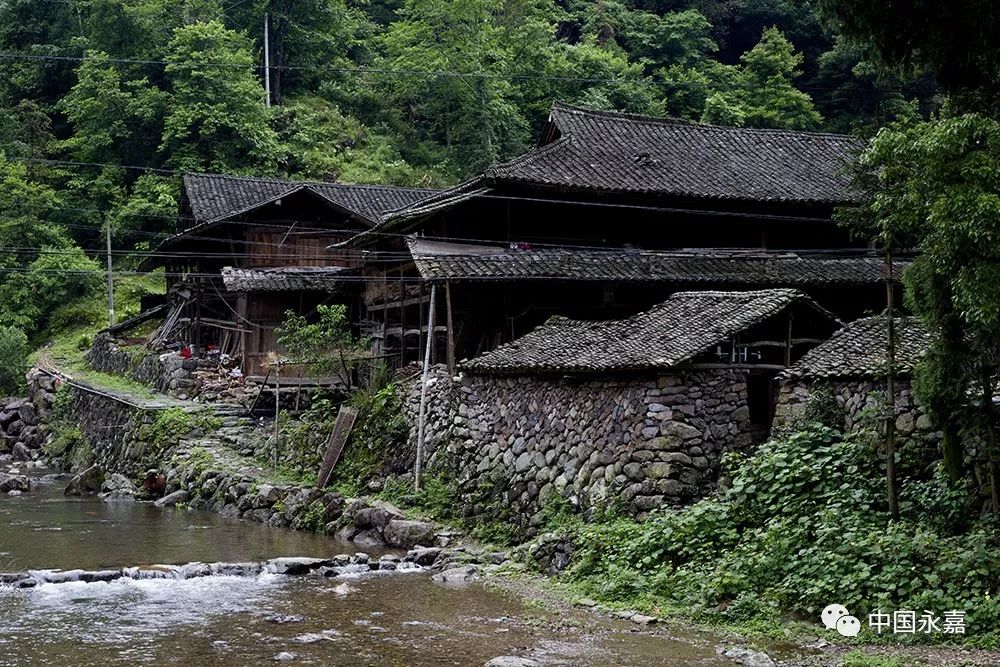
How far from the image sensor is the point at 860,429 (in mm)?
15781

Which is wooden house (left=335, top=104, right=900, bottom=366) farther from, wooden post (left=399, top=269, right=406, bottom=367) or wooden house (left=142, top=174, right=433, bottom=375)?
wooden house (left=142, top=174, right=433, bottom=375)

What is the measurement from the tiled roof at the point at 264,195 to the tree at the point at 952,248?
23594 mm

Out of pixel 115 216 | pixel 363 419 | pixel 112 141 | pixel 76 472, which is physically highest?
pixel 112 141

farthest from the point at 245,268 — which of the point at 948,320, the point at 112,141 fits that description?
the point at 948,320

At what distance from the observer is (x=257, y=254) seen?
120ft

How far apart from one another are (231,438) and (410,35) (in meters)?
34.8

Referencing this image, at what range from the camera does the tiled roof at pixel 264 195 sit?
119 ft

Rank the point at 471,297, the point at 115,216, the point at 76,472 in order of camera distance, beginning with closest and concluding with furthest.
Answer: the point at 471,297
the point at 76,472
the point at 115,216

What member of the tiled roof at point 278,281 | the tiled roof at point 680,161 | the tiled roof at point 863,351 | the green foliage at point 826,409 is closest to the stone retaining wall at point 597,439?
the tiled roof at point 863,351

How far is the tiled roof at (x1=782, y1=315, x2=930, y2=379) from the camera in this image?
15.8 m

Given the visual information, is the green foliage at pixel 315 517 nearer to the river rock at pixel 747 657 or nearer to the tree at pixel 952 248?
the river rock at pixel 747 657

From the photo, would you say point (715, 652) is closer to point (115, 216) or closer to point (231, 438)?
point (231, 438)

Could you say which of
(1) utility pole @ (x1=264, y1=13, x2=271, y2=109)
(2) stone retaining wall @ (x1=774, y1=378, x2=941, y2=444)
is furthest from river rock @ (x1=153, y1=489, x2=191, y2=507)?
(1) utility pole @ (x1=264, y1=13, x2=271, y2=109)

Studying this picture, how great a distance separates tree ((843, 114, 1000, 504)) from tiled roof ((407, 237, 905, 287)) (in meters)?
11.0
